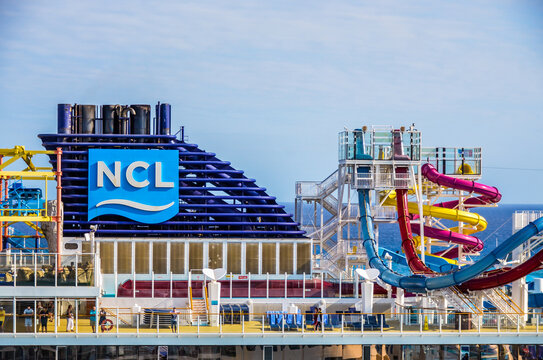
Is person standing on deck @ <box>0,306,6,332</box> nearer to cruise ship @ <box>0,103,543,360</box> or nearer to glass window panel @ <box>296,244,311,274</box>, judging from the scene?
cruise ship @ <box>0,103,543,360</box>

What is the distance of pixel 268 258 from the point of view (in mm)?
64438

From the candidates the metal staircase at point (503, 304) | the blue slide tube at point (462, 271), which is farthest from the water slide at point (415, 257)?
the metal staircase at point (503, 304)

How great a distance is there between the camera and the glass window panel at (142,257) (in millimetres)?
63594

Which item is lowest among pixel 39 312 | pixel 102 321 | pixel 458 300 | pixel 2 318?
pixel 102 321

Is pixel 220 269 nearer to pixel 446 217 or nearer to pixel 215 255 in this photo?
pixel 215 255

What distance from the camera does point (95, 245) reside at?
206 feet

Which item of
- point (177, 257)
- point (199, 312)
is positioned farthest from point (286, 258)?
point (199, 312)

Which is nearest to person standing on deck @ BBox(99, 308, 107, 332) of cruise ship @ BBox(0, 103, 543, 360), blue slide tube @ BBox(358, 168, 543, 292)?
cruise ship @ BBox(0, 103, 543, 360)

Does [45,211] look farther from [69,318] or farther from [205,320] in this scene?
[205,320]

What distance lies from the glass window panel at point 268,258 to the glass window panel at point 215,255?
268 cm

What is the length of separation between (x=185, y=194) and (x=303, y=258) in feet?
27.4

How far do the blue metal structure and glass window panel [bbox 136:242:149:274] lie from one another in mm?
707

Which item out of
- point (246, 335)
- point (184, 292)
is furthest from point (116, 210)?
point (246, 335)

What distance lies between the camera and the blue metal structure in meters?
63.5
